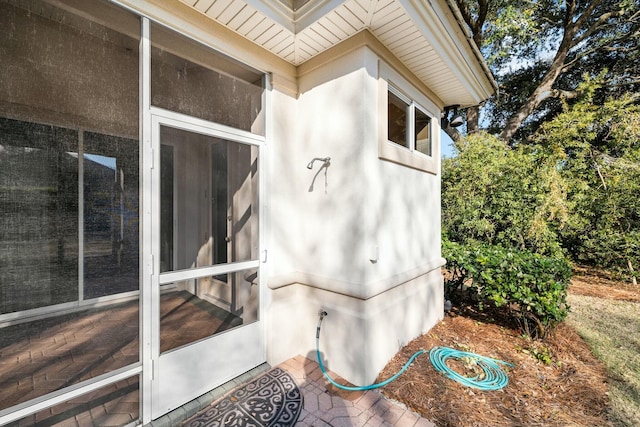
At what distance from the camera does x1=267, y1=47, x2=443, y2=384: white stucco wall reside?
2631mm

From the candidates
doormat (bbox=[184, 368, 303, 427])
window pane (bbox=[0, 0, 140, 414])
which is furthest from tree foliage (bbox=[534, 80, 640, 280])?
window pane (bbox=[0, 0, 140, 414])

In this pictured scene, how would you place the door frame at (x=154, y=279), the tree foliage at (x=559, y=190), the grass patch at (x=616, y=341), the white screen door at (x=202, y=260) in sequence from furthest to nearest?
the tree foliage at (x=559, y=190)
the grass patch at (x=616, y=341)
the white screen door at (x=202, y=260)
the door frame at (x=154, y=279)

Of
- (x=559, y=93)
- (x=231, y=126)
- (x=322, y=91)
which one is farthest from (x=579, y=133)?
(x=231, y=126)

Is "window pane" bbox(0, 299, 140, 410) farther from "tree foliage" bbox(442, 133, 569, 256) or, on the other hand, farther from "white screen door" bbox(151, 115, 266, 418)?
"tree foliage" bbox(442, 133, 569, 256)

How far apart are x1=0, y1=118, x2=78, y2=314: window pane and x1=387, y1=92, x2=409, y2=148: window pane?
9.50 feet

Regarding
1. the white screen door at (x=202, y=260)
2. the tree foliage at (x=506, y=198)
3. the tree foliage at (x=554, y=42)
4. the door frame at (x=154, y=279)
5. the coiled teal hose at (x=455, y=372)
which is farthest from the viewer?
the tree foliage at (x=554, y=42)

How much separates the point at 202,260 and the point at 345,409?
1.81 meters

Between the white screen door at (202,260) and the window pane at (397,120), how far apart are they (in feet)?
4.98

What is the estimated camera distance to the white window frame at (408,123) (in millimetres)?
2789

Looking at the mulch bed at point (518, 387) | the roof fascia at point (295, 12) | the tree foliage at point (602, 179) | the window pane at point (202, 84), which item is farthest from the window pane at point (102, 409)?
the tree foliage at point (602, 179)

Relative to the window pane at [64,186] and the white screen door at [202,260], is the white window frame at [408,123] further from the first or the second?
the window pane at [64,186]

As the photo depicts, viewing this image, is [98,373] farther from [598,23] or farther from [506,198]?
[598,23]

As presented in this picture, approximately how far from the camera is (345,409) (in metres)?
2.33

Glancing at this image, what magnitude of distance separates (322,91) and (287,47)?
1.77ft
